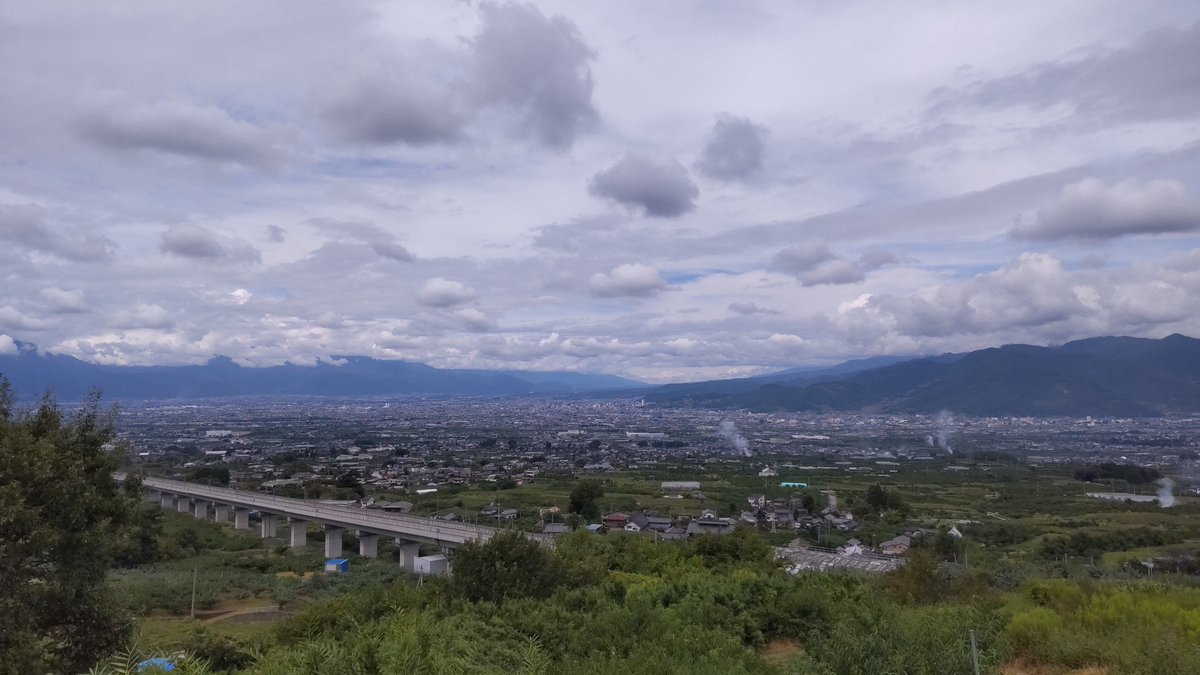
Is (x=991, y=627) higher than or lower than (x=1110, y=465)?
higher

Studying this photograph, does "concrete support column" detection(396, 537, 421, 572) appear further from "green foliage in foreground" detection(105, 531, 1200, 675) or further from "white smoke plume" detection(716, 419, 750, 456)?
"white smoke plume" detection(716, 419, 750, 456)

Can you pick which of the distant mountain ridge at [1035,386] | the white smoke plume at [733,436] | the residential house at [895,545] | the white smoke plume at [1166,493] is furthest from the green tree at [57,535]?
the distant mountain ridge at [1035,386]

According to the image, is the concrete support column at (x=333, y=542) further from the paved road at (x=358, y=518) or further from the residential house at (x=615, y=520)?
the residential house at (x=615, y=520)

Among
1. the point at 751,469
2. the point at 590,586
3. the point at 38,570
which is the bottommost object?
the point at 751,469

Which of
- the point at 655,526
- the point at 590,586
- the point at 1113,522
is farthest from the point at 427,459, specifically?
the point at 590,586

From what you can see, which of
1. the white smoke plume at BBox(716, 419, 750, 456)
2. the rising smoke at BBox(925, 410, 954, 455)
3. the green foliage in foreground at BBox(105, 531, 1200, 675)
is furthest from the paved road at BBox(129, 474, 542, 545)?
the rising smoke at BBox(925, 410, 954, 455)

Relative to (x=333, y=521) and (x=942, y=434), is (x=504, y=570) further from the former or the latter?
(x=942, y=434)

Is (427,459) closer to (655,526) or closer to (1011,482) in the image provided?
(655,526)
